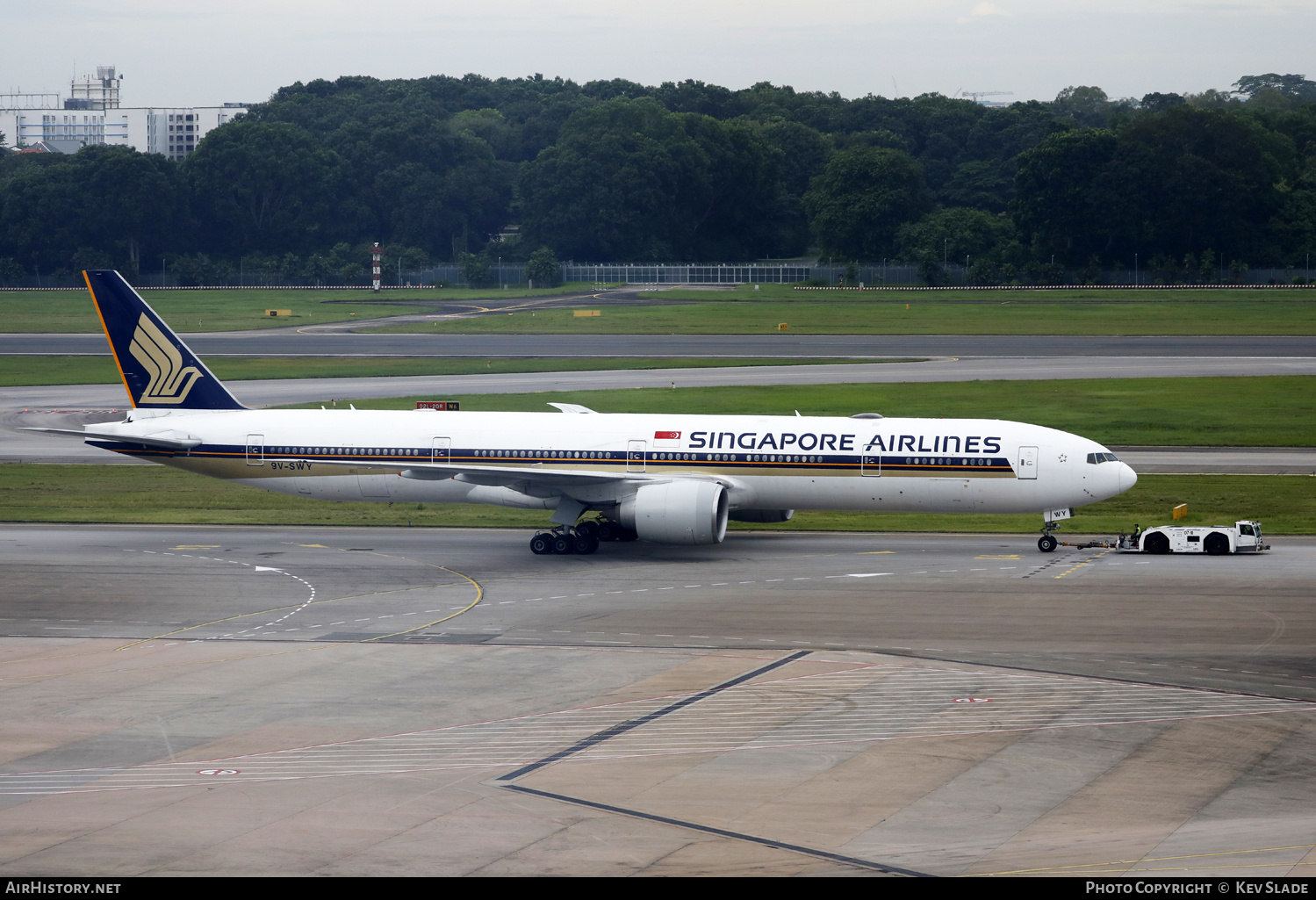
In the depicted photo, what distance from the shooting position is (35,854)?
698 inches

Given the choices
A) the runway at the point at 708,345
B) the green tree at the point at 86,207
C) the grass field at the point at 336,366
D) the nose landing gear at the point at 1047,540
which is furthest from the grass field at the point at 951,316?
the green tree at the point at 86,207

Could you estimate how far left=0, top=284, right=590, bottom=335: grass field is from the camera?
13412cm

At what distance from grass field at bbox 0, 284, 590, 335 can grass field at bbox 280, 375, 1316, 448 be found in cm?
6613

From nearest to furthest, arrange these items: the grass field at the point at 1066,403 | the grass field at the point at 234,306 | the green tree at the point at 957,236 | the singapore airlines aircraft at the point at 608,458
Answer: the singapore airlines aircraft at the point at 608,458, the grass field at the point at 1066,403, the grass field at the point at 234,306, the green tree at the point at 957,236

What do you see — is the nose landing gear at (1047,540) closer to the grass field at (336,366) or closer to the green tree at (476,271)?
the grass field at (336,366)

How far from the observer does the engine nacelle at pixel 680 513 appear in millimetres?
40938

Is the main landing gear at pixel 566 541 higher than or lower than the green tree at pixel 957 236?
lower

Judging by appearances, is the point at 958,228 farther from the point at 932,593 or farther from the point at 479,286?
the point at 932,593

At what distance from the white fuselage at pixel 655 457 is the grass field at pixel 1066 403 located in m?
24.0

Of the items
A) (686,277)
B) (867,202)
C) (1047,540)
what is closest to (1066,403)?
(1047,540)

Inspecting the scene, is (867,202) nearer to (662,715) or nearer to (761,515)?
(761,515)

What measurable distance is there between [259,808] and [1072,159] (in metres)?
165

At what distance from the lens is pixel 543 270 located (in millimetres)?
186250
